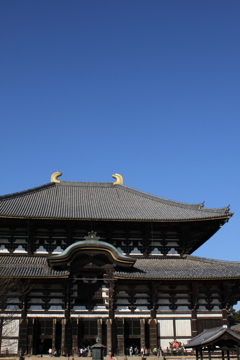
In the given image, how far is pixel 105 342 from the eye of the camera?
29.9 m

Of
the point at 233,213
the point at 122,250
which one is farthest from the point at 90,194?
the point at 233,213

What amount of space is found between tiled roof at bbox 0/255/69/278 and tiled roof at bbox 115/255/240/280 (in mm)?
4787

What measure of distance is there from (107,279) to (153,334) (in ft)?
16.4

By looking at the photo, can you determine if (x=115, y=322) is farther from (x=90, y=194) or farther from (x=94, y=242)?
Answer: (x=90, y=194)

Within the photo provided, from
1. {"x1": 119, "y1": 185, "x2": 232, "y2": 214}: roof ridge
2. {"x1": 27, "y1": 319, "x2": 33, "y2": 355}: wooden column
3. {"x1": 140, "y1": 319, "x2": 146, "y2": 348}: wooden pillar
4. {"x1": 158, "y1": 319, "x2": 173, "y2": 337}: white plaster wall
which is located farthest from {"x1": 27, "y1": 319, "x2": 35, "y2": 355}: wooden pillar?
{"x1": 119, "y1": 185, "x2": 232, "y2": 214}: roof ridge

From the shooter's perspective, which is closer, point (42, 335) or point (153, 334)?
point (42, 335)

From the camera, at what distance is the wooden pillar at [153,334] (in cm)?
2977

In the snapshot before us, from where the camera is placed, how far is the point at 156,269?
31.7m

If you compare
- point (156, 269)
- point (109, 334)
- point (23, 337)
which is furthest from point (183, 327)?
point (23, 337)

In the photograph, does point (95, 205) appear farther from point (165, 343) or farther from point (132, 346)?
point (165, 343)

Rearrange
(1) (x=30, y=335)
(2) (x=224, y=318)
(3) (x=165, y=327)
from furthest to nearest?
(2) (x=224, y=318) → (3) (x=165, y=327) → (1) (x=30, y=335)

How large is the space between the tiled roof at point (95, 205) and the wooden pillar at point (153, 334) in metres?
7.73

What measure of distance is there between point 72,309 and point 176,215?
1136cm

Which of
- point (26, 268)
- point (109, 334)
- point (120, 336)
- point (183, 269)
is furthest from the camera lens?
point (183, 269)
